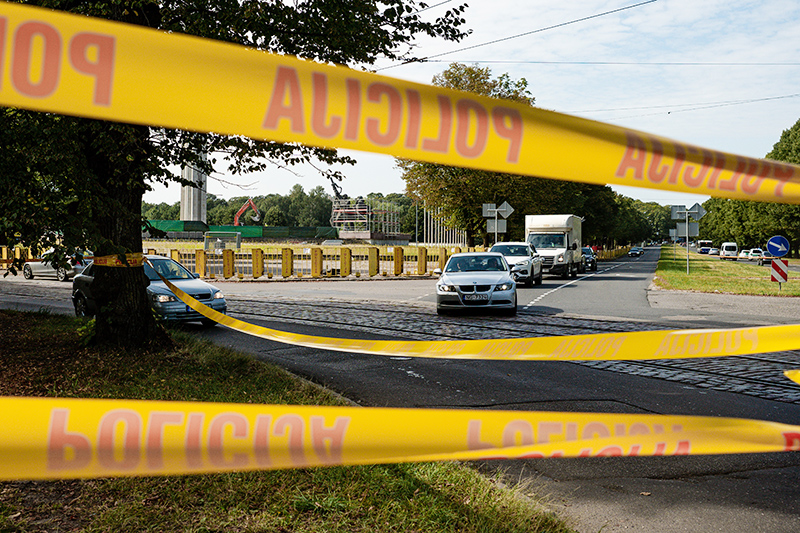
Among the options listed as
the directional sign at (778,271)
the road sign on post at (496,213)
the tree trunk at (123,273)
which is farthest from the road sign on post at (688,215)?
the tree trunk at (123,273)

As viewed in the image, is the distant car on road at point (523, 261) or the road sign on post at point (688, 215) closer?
the distant car on road at point (523, 261)

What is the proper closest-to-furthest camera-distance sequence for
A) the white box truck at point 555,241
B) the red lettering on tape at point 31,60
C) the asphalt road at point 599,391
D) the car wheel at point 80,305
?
the red lettering on tape at point 31,60 < the asphalt road at point 599,391 < the car wheel at point 80,305 < the white box truck at point 555,241

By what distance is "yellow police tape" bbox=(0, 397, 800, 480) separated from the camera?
5.15 ft

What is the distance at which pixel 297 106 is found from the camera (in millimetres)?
1501

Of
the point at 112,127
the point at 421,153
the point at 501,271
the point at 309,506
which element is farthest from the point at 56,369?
the point at 501,271

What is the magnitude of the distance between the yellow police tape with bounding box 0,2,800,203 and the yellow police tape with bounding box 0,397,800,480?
0.78 meters

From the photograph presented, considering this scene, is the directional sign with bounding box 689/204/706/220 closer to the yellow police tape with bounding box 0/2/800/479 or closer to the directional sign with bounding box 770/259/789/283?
the directional sign with bounding box 770/259/789/283

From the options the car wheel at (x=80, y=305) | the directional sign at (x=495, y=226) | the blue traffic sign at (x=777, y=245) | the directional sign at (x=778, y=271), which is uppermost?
the directional sign at (x=495, y=226)

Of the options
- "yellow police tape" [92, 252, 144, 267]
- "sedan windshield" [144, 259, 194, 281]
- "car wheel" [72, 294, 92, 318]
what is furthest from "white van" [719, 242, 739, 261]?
"yellow police tape" [92, 252, 144, 267]

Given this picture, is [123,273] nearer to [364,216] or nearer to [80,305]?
[80,305]

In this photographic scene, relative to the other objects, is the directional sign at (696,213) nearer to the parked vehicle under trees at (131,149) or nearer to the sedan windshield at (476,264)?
the sedan windshield at (476,264)

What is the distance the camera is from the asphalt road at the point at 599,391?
3.61m

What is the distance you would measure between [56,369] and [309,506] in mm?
4129

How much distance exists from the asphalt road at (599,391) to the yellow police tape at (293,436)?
1.47 meters
